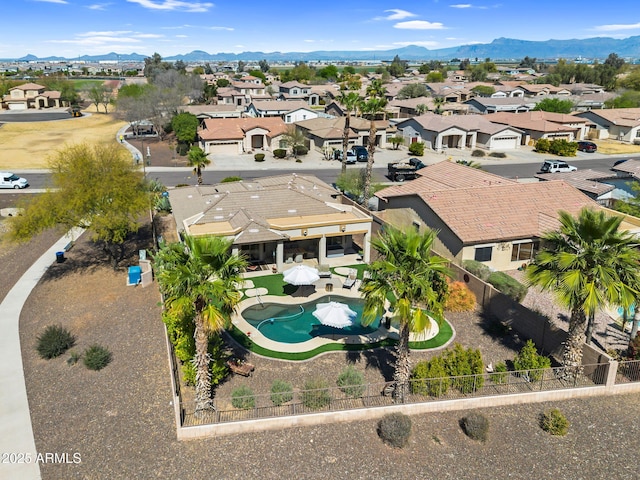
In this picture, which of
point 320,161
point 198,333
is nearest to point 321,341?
point 198,333

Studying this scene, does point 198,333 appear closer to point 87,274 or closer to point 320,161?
point 87,274

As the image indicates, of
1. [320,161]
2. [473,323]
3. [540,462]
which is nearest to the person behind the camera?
[540,462]

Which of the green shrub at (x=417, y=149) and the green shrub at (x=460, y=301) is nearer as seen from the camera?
the green shrub at (x=460, y=301)

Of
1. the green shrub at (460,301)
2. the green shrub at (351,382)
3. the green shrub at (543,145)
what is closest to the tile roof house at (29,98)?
the green shrub at (543,145)

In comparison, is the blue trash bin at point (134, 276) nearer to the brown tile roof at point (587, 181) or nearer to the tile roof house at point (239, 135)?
the brown tile roof at point (587, 181)

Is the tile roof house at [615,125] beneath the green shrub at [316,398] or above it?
above

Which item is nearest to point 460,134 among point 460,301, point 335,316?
point 460,301
